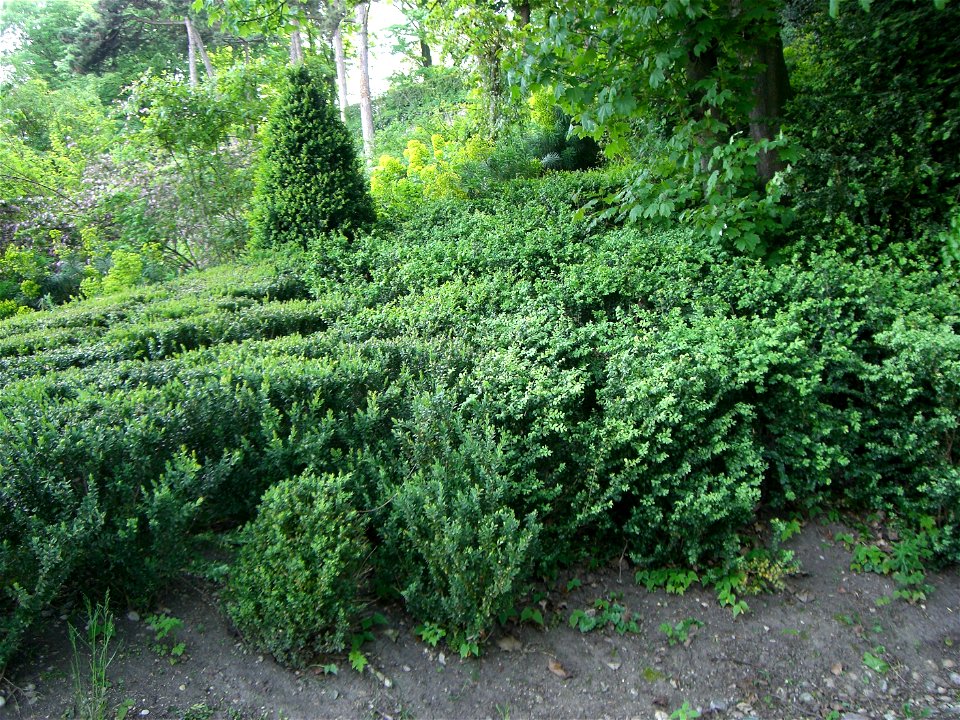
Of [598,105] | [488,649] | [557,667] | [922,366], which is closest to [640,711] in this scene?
[557,667]

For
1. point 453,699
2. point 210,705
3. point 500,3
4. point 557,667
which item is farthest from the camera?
point 500,3

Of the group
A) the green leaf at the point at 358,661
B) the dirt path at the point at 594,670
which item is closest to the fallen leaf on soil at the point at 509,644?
Result: the dirt path at the point at 594,670

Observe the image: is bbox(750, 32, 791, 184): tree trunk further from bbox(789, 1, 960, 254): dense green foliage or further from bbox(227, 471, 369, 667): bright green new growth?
bbox(227, 471, 369, 667): bright green new growth

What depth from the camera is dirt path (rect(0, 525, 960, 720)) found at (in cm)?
251

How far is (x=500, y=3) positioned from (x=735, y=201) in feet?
18.5

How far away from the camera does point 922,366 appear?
11.1ft

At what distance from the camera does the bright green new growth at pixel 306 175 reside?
6910mm

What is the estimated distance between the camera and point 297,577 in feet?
8.40

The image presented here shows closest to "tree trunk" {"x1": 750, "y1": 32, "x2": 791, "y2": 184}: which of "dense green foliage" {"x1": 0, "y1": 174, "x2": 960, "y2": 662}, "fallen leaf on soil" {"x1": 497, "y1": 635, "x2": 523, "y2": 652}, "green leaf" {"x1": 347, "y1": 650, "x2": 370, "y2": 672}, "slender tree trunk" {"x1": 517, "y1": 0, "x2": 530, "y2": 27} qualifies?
"dense green foliage" {"x1": 0, "y1": 174, "x2": 960, "y2": 662}

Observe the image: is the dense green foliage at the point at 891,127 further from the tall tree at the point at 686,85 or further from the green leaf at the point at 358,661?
the green leaf at the point at 358,661

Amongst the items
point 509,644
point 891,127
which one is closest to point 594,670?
point 509,644

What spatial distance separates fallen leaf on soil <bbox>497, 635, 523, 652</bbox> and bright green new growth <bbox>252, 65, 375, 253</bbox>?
487cm

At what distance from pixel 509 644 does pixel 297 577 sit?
999 millimetres

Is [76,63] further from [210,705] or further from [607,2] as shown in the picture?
[210,705]
